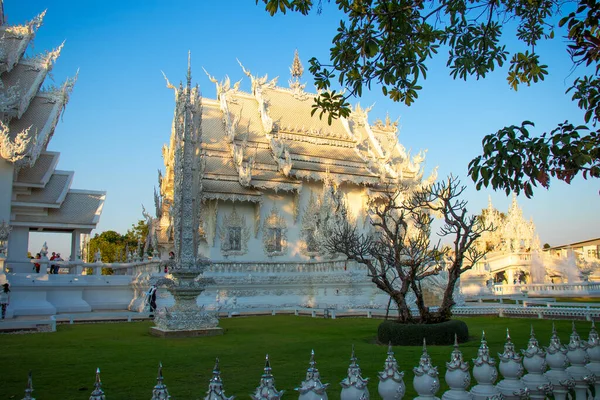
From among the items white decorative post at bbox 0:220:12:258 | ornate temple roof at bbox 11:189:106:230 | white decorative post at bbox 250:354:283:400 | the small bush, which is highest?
ornate temple roof at bbox 11:189:106:230

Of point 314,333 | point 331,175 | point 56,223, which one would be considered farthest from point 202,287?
point 331,175

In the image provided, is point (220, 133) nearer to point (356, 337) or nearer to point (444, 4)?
point (356, 337)

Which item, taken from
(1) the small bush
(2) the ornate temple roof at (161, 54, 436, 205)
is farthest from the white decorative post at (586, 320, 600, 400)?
(2) the ornate temple roof at (161, 54, 436, 205)

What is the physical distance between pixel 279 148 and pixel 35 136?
10.7m

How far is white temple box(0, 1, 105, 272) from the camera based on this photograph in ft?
65.1

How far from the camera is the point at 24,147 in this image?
762 inches

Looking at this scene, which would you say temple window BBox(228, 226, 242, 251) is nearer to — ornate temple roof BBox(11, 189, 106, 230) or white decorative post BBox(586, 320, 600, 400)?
ornate temple roof BBox(11, 189, 106, 230)

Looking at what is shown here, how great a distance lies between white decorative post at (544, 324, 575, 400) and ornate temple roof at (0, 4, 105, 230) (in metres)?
19.7

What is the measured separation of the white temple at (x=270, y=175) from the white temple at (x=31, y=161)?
4.21 metres

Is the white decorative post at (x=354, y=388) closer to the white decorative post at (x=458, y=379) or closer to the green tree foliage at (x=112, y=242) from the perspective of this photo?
the white decorative post at (x=458, y=379)

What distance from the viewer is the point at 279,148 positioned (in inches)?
1017

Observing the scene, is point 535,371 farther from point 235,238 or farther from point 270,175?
point 270,175

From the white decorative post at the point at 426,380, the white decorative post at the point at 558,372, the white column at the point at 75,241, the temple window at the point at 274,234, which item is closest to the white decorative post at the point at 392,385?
the white decorative post at the point at 426,380

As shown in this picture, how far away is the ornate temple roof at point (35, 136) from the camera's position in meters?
20.5
